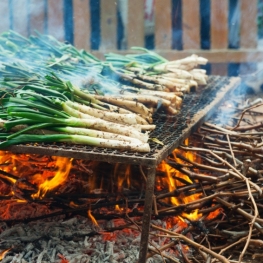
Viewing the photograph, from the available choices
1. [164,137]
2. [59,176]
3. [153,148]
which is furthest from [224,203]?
[59,176]

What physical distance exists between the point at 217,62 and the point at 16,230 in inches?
214

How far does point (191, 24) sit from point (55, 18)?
8.17 ft

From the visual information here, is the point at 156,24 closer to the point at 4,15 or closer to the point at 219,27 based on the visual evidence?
the point at 219,27

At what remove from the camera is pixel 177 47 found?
8477 mm

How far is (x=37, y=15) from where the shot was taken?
8.82 m

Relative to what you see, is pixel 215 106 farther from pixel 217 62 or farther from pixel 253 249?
pixel 217 62

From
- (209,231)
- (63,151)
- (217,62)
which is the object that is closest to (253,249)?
(209,231)

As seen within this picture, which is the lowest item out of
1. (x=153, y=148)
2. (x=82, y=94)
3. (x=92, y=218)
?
(x=92, y=218)

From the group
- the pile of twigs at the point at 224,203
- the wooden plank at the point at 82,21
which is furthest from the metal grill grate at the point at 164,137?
the wooden plank at the point at 82,21

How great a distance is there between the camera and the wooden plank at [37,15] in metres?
8.76

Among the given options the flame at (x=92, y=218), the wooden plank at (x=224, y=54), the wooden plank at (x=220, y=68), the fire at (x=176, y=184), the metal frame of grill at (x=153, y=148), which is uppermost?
the wooden plank at (x=224, y=54)

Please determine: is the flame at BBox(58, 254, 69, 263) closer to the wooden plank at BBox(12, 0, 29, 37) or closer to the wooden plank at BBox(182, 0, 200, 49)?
the wooden plank at BBox(182, 0, 200, 49)

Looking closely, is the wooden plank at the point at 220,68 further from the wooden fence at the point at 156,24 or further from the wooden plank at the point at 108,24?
the wooden plank at the point at 108,24

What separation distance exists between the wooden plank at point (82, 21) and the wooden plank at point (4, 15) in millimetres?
1294
